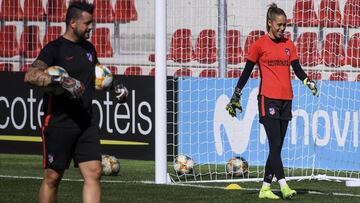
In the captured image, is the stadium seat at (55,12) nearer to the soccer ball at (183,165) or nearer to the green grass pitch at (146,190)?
the green grass pitch at (146,190)

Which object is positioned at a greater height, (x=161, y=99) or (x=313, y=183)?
(x=161, y=99)

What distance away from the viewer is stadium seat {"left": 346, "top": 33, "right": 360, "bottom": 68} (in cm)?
1614

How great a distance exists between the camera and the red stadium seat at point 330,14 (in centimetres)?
1606

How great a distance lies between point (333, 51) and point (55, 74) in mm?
8954

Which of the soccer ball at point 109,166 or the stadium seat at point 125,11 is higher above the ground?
the stadium seat at point 125,11

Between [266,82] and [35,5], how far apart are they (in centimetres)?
912

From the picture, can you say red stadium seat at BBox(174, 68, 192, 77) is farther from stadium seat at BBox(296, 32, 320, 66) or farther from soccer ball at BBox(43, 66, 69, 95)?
soccer ball at BBox(43, 66, 69, 95)

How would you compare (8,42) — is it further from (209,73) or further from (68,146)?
(68,146)

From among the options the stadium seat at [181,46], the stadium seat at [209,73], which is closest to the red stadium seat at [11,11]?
the stadium seat at [181,46]

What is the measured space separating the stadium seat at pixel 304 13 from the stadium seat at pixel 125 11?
12.6 ft

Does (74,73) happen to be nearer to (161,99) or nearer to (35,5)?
(161,99)

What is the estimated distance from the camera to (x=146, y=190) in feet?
40.3

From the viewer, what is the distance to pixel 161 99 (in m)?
13.3

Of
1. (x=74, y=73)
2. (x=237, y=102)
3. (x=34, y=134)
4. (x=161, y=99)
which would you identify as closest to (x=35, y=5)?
(x=34, y=134)
